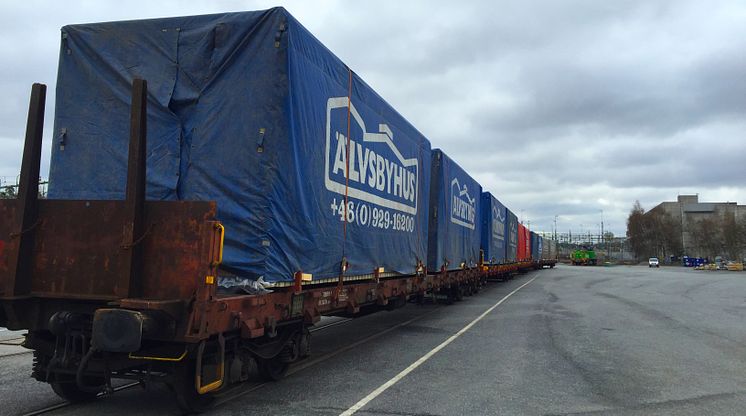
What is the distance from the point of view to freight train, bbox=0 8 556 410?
4535 millimetres

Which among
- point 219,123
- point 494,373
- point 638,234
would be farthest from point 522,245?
point 638,234

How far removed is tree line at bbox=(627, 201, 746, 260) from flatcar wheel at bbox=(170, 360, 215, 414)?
109179 mm

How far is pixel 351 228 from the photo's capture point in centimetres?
752

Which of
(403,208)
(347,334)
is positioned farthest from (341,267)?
(347,334)

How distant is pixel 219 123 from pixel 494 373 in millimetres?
4983

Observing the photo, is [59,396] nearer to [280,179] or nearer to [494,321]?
[280,179]

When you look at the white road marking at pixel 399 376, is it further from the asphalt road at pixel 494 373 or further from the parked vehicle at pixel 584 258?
the parked vehicle at pixel 584 258

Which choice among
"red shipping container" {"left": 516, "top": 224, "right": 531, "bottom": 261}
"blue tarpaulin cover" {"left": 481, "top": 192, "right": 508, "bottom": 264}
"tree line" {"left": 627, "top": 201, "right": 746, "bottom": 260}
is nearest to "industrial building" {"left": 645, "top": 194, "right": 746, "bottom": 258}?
"tree line" {"left": 627, "top": 201, "right": 746, "bottom": 260}

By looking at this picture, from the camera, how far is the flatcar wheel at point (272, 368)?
6.34 meters

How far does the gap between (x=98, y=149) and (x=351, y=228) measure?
3.39m

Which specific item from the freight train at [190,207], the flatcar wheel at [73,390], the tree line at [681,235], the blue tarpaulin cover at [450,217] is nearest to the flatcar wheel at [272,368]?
the freight train at [190,207]

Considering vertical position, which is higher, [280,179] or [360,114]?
[360,114]

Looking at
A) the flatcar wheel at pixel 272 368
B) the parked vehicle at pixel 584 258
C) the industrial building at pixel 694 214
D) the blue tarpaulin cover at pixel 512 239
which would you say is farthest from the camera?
the industrial building at pixel 694 214

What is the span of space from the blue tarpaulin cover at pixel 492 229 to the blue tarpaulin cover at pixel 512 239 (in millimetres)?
2411
